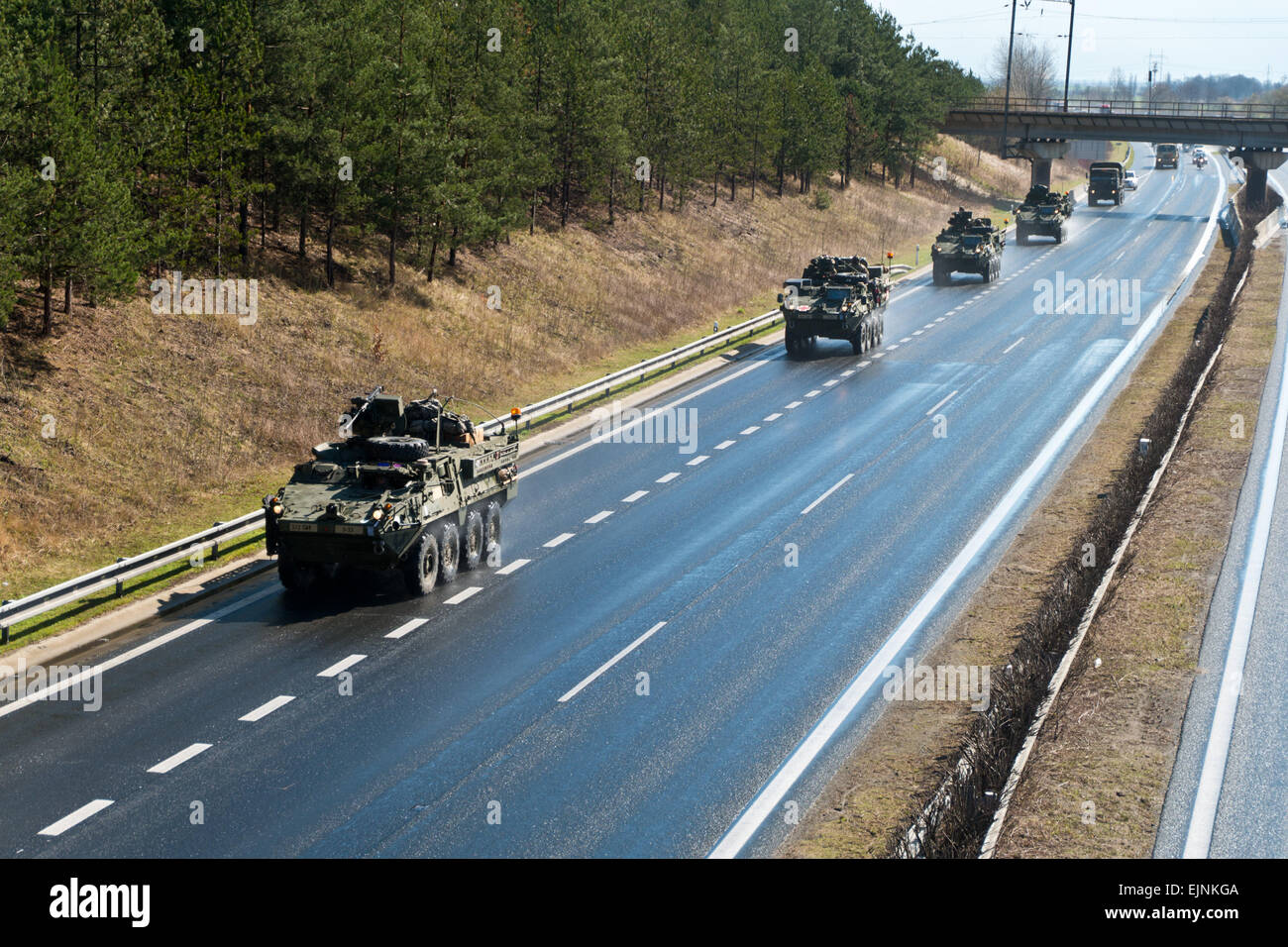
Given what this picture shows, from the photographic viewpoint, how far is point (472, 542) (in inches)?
938

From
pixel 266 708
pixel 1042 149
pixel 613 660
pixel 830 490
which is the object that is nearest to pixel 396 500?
pixel 613 660

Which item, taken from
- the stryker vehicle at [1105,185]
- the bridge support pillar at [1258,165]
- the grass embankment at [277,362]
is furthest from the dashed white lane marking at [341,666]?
the stryker vehicle at [1105,185]

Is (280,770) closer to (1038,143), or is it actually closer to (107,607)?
(107,607)

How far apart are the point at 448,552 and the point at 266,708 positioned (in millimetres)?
5642

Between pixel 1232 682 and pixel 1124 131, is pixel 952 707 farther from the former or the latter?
pixel 1124 131

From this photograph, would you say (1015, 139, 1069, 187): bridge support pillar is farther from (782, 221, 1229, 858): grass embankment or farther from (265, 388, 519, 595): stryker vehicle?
(265, 388, 519, 595): stryker vehicle

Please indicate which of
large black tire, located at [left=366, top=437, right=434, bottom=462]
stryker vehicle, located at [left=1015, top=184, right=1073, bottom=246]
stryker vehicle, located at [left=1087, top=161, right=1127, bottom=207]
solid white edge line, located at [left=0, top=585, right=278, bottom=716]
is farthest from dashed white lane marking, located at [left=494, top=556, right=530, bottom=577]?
stryker vehicle, located at [left=1087, top=161, right=1127, bottom=207]

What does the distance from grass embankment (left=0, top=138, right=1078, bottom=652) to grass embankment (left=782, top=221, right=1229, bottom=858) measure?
37.9ft

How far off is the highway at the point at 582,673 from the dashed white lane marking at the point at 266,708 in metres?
0.05

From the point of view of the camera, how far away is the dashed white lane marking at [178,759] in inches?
628

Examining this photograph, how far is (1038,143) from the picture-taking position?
334ft

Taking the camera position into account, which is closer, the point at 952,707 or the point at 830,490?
the point at 952,707
